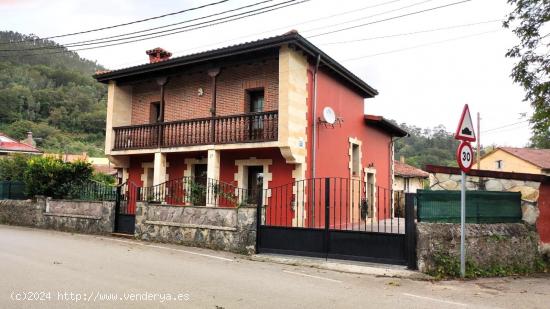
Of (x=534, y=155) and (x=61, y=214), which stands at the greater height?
(x=534, y=155)

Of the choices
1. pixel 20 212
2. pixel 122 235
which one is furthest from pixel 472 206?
pixel 20 212

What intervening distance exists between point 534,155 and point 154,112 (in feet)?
122

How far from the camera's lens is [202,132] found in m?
14.0

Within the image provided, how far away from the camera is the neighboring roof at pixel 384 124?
17.0 metres

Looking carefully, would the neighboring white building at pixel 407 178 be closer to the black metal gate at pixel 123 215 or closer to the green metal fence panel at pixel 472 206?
the green metal fence panel at pixel 472 206

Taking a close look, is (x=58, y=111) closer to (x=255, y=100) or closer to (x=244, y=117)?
(x=255, y=100)

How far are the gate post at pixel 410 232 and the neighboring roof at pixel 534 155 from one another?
34.3 metres

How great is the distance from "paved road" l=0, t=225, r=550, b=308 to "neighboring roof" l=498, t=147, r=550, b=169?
34.3m

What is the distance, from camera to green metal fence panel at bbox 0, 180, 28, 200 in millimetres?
16359

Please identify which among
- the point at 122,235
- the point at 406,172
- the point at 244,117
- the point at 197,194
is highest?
the point at 244,117

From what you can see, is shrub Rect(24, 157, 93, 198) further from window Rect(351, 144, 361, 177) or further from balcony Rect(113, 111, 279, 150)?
window Rect(351, 144, 361, 177)

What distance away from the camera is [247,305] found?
5.06 metres

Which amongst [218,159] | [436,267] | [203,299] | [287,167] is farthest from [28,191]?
[436,267]

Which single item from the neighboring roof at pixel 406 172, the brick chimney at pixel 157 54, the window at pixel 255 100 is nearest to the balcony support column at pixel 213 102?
the window at pixel 255 100
